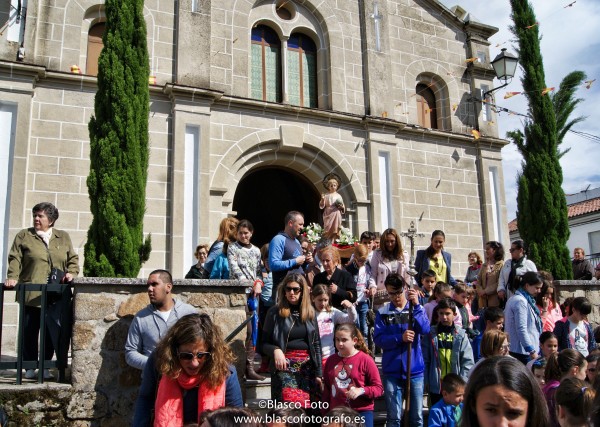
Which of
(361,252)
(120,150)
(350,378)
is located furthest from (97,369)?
(361,252)

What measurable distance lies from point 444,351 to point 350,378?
1543 mm

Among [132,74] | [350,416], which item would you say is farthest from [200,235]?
[350,416]

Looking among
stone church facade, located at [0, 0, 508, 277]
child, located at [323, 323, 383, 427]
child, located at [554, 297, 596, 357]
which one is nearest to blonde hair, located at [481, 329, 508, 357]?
child, located at [323, 323, 383, 427]

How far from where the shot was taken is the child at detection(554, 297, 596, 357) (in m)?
6.99

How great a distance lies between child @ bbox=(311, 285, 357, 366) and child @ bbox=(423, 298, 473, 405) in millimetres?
1078

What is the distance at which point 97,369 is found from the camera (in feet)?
18.3

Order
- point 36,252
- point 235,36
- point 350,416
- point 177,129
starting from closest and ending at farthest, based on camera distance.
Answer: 1. point 350,416
2. point 36,252
3. point 177,129
4. point 235,36

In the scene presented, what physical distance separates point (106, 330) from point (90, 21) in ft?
25.3

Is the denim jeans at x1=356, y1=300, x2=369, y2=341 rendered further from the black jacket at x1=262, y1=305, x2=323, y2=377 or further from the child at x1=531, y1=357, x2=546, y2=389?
the child at x1=531, y1=357, x2=546, y2=389

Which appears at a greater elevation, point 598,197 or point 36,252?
point 598,197

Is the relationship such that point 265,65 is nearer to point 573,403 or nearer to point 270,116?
point 270,116

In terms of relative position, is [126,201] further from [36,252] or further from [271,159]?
[271,159]

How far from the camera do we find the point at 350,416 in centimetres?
380

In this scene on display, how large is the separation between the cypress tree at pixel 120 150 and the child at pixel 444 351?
13.9 feet
